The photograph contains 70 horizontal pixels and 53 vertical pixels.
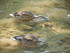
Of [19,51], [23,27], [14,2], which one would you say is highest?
[14,2]

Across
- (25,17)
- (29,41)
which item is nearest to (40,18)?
(25,17)

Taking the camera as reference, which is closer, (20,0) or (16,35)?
(16,35)

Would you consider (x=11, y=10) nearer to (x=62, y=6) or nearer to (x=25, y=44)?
(x=62, y=6)

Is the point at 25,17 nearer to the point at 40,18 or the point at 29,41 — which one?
the point at 40,18

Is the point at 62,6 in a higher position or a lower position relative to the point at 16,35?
A: higher

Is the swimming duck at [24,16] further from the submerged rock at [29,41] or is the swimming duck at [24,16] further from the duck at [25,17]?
the submerged rock at [29,41]

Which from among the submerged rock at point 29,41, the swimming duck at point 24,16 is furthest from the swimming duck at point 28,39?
the swimming duck at point 24,16

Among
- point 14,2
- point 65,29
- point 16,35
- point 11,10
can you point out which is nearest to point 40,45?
point 16,35

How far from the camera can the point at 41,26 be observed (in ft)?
13.0

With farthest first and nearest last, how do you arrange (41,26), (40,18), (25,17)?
(40,18)
(25,17)
(41,26)

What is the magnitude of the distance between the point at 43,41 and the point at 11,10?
5.16 feet

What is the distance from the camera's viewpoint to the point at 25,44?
326cm

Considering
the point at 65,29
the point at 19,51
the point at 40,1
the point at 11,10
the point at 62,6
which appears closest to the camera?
the point at 19,51

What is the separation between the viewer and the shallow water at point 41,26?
320cm
